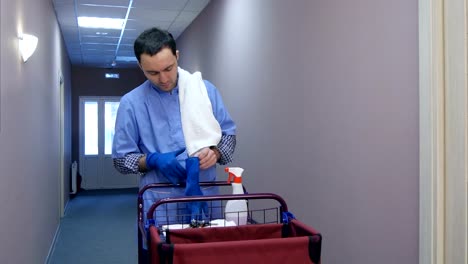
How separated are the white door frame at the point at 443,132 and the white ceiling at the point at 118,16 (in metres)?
4.15

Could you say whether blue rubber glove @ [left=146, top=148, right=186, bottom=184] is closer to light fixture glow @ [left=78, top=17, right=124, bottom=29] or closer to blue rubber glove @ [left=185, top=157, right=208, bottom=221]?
blue rubber glove @ [left=185, top=157, right=208, bottom=221]

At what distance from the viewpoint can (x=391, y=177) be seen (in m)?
2.00

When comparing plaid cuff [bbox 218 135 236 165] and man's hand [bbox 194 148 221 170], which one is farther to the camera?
plaid cuff [bbox 218 135 236 165]

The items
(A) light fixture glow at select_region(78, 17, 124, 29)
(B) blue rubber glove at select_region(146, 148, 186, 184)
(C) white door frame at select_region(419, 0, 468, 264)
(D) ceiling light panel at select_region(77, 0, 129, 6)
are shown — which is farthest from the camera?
(A) light fixture glow at select_region(78, 17, 124, 29)

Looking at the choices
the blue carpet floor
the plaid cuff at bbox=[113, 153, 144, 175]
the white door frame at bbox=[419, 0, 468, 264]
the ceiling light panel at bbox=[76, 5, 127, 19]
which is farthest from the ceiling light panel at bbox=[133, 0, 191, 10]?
the white door frame at bbox=[419, 0, 468, 264]

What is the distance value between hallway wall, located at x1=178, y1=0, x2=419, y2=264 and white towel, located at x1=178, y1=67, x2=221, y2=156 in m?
0.75

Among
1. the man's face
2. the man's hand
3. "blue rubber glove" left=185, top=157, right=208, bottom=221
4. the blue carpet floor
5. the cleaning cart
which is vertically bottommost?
the blue carpet floor

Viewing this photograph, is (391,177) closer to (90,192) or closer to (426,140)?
(426,140)

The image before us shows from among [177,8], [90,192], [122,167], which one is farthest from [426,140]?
[90,192]

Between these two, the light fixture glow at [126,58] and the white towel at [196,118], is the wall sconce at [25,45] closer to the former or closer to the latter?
the white towel at [196,118]

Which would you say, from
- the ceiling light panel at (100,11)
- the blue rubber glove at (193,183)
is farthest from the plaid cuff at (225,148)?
the ceiling light panel at (100,11)

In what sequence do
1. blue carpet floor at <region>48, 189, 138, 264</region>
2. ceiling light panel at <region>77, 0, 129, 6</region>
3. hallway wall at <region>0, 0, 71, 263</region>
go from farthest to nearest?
ceiling light panel at <region>77, 0, 129, 6</region> < blue carpet floor at <region>48, 189, 138, 264</region> < hallway wall at <region>0, 0, 71, 263</region>

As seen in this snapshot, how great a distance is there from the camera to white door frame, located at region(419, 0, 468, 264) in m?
1.64

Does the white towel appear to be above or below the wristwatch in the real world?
Result: above
